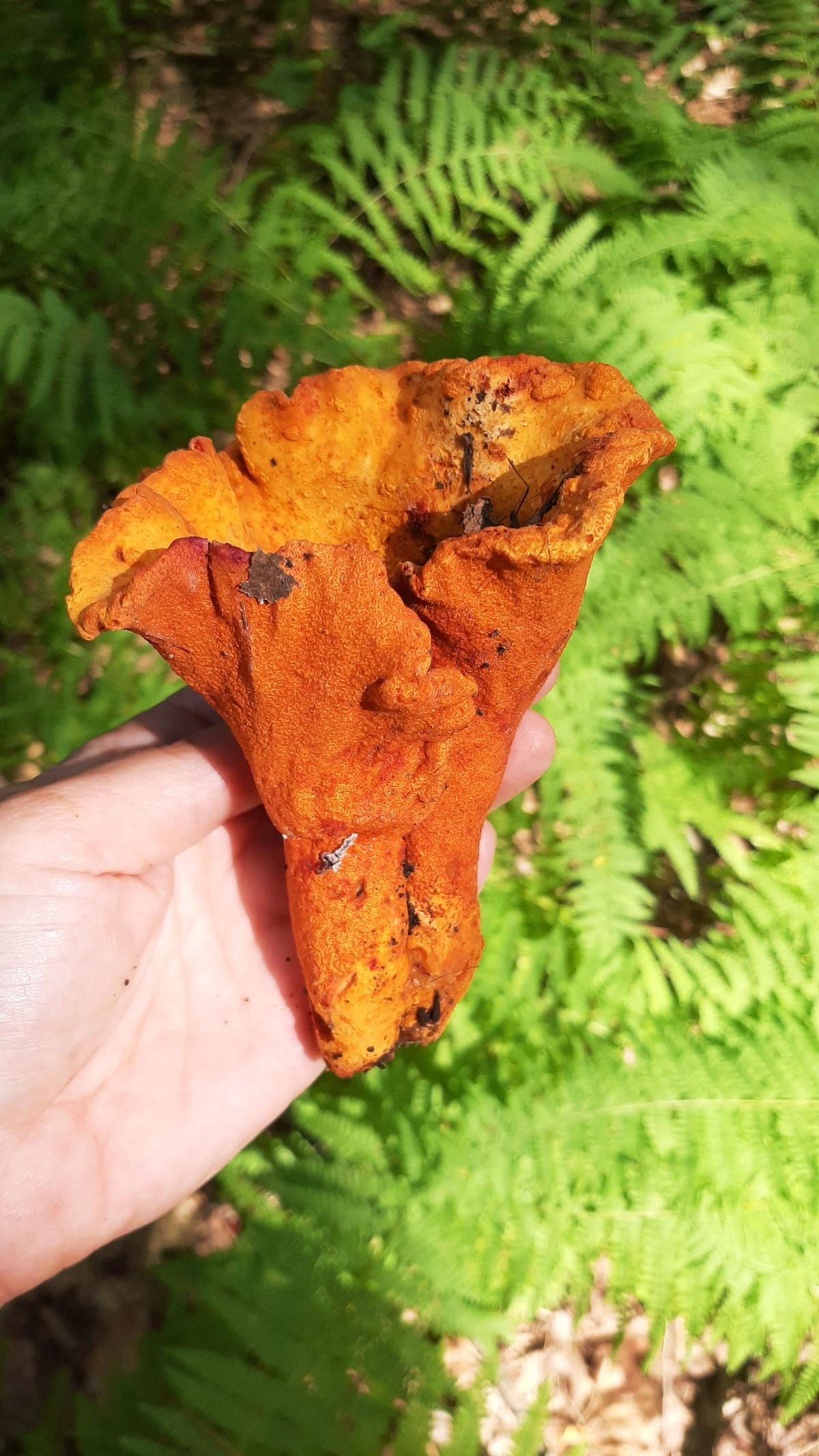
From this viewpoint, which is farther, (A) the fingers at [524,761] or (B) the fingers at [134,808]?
(A) the fingers at [524,761]

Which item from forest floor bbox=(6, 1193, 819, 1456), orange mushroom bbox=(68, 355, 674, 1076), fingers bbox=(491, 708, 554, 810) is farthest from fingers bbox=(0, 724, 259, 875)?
forest floor bbox=(6, 1193, 819, 1456)

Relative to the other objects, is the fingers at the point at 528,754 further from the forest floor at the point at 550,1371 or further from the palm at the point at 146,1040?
the forest floor at the point at 550,1371

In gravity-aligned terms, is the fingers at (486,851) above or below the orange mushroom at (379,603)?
below

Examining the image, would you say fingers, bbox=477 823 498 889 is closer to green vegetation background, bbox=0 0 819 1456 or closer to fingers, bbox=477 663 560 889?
fingers, bbox=477 663 560 889

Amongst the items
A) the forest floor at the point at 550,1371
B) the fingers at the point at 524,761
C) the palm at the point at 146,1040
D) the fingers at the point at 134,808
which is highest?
the fingers at the point at 134,808

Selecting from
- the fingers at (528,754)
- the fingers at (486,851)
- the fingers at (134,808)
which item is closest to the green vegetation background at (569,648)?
the fingers at (486,851)

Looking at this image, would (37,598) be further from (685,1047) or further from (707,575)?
(685,1047)

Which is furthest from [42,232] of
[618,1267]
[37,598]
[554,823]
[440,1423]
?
[440,1423]
